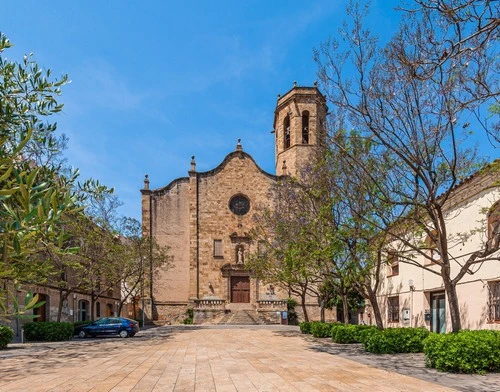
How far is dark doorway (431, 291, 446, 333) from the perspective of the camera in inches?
699

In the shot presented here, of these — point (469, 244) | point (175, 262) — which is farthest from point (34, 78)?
point (175, 262)

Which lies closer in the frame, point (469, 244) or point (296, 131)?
point (469, 244)

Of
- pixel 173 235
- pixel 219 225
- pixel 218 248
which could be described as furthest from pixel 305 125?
pixel 173 235

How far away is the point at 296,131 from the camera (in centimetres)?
4444

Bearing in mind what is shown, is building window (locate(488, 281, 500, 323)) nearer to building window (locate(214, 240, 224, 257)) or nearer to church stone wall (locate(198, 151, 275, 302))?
church stone wall (locate(198, 151, 275, 302))

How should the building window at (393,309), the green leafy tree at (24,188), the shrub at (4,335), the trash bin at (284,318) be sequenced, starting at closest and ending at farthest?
the green leafy tree at (24,188) → the shrub at (4,335) → the building window at (393,309) → the trash bin at (284,318)

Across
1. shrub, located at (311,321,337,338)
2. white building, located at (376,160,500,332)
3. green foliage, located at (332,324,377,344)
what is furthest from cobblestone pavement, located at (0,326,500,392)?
shrub, located at (311,321,337,338)

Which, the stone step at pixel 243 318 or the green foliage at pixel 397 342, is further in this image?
the stone step at pixel 243 318

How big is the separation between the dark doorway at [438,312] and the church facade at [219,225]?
23667mm

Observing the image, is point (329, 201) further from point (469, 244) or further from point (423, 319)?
point (423, 319)

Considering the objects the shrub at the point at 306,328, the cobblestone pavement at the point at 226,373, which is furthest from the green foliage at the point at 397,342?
the shrub at the point at 306,328

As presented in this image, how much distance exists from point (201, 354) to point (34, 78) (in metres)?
11.2

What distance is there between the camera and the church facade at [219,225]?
42.4 m

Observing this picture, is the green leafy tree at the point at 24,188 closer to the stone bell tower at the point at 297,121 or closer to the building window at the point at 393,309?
the building window at the point at 393,309
